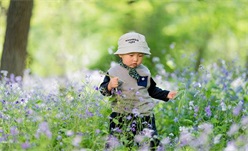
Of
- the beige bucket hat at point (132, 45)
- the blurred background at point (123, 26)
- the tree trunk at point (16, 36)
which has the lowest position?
the beige bucket hat at point (132, 45)

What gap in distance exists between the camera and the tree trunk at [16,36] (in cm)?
835

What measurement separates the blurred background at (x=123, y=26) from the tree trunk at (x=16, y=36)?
16.4 feet

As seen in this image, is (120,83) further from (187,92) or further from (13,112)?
(187,92)

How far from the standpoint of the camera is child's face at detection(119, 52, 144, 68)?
16.6ft

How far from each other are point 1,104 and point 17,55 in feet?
10.7

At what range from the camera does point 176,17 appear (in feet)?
58.9

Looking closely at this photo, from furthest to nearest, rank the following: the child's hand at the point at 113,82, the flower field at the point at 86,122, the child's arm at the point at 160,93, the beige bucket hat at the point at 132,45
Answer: the child's arm at the point at 160,93, the beige bucket hat at the point at 132,45, the child's hand at the point at 113,82, the flower field at the point at 86,122

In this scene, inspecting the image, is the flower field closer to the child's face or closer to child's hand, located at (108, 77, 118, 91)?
child's hand, located at (108, 77, 118, 91)

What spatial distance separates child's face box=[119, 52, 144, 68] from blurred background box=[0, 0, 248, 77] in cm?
847

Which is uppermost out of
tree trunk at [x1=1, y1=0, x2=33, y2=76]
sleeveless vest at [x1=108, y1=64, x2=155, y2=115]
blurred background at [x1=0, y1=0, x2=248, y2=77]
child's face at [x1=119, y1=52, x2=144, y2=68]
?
blurred background at [x1=0, y1=0, x2=248, y2=77]

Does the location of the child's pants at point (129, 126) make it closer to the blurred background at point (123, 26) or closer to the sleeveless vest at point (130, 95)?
the sleeveless vest at point (130, 95)

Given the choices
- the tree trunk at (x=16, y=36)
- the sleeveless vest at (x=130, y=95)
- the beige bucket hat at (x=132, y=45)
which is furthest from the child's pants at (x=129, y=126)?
the tree trunk at (x=16, y=36)

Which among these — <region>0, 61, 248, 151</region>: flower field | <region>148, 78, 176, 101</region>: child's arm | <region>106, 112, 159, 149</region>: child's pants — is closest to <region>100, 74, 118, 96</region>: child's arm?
<region>0, 61, 248, 151</region>: flower field

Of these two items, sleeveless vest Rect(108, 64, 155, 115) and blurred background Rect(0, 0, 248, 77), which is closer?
sleeveless vest Rect(108, 64, 155, 115)
